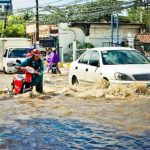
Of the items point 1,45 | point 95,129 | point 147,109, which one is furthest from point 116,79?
point 1,45

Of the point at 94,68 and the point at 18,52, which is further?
the point at 18,52

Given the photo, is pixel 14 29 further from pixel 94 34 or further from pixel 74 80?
pixel 74 80

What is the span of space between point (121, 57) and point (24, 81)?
3027 mm

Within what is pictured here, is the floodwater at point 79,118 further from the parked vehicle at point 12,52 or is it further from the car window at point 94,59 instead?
the parked vehicle at point 12,52

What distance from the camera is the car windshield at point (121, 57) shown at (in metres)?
14.0

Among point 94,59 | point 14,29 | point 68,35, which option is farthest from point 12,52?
point 14,29

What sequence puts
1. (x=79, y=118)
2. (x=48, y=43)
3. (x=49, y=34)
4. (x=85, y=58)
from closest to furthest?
(x=79, y=118) → (x=85, y=58) → (x=48, y=43) → (x=49, y=34)

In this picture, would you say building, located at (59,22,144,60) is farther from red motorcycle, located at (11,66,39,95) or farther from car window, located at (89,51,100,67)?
red motorcycle, located at (11,66,39,95)

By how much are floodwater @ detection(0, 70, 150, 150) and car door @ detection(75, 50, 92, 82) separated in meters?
0.33

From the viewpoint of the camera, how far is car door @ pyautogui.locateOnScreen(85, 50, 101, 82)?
1380cm

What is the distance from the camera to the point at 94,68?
14.0m

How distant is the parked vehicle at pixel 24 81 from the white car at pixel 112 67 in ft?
6.29

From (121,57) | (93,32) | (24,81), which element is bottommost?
(24,81)

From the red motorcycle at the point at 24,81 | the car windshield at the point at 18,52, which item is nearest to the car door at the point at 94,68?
the red motorcycle at the point at 24,81
